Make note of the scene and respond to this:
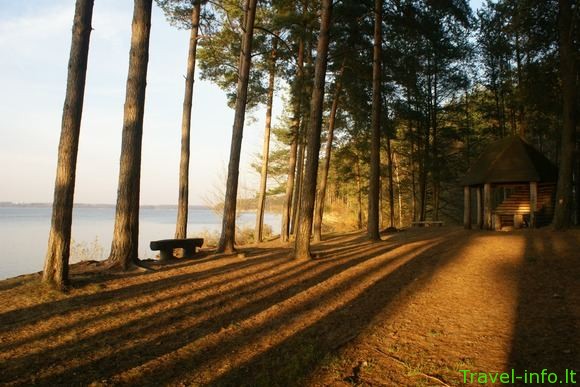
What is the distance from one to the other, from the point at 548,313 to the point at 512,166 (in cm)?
1320

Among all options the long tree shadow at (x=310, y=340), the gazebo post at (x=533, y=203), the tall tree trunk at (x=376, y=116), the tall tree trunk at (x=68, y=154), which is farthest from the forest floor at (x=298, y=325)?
the gazebo post at (x=533, y=203)

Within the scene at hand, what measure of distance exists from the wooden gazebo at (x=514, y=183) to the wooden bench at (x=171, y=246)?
1322cm

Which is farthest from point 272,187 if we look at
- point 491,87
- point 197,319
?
point 197,319

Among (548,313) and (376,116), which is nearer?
(548,313)

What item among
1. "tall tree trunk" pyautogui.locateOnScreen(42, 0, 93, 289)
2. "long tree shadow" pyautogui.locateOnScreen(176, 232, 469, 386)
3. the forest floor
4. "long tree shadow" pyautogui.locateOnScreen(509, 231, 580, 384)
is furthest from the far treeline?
"long tree shadow" pyautogui.locateOnScreen(509, 231, 580, 384)

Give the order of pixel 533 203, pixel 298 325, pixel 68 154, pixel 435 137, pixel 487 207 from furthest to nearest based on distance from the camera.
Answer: pixel 435 137, pixel 487 207, pixel 533 203, pixel 68 154, pixel 298 325

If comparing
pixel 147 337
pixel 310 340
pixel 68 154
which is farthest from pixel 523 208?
pixel 68 154

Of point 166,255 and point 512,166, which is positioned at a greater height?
point 512,166

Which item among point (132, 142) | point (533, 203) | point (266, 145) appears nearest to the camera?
point (132, 142)

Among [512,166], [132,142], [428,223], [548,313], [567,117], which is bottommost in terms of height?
[548,313]

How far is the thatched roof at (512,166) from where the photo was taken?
53.3 ft

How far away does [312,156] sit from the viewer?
1023cm

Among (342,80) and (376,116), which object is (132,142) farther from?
(342,80)

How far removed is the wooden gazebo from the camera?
16234 millimetres
